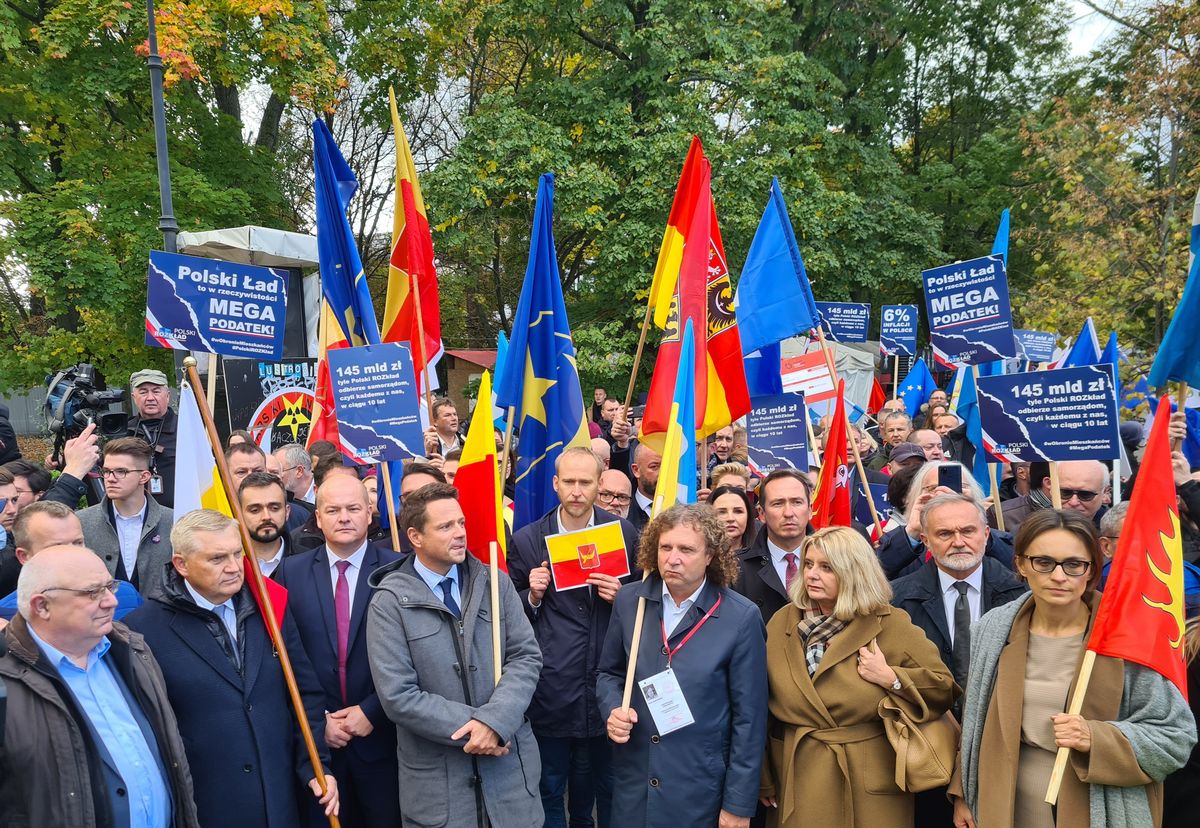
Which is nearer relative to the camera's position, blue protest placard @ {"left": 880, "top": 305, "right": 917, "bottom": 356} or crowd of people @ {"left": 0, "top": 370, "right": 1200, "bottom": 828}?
crowd of people @ {"left": 0, "top": 370, "right": 1200, "bottom": 828}

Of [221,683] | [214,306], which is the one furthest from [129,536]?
[221,683]

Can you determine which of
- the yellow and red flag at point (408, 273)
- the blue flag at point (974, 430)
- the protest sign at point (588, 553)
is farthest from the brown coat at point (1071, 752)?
the yellow and red flag at point (408, 273)

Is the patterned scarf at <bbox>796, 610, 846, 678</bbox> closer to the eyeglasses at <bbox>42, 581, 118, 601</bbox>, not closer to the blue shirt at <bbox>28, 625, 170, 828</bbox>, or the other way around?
the blue shirt at <bbox>28, 625, 170, 828</bbox>

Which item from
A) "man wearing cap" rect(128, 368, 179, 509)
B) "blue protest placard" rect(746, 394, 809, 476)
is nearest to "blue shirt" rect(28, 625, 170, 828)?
"man wearing cap" rect(128, 368, 179, 509)

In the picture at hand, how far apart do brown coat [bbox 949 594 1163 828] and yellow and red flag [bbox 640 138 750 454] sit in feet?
8.44

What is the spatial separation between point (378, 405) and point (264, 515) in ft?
3.75

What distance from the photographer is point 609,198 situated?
1560 centimetres

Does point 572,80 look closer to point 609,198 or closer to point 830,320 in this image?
point 609,198

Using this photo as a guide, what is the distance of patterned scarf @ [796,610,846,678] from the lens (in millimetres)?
3611

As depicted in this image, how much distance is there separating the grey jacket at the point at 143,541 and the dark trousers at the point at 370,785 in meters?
1.59

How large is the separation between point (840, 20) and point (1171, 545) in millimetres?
19963

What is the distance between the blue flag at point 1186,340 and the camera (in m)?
4.58

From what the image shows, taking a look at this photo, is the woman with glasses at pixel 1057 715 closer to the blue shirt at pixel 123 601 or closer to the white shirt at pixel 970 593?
the white shirt at pixel 970 593

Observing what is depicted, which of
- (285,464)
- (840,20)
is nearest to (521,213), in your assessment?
(840,20)
